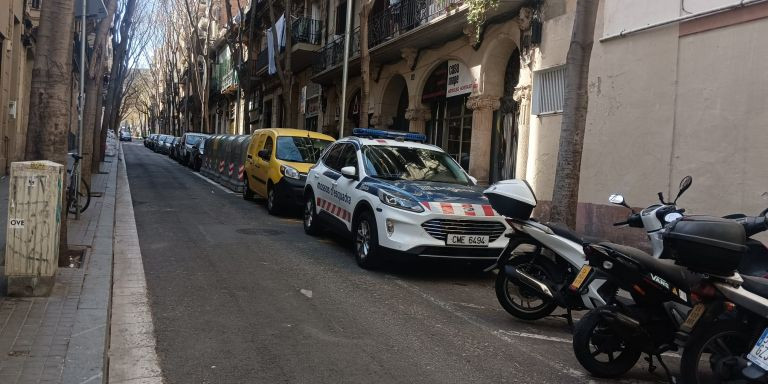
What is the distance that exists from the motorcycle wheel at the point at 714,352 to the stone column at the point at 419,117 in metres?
16.0

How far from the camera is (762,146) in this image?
28.5ft

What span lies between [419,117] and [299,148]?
22.4 feet

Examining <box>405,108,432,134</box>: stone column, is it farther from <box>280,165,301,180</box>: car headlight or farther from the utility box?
the utility box

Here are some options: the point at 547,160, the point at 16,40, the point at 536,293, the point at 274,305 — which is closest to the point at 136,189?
the point at 16,40

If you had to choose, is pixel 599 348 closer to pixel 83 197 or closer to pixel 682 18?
pixel 682 18

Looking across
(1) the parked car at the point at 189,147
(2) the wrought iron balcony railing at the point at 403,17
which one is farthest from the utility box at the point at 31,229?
(1) the parked car at the point at 189,147

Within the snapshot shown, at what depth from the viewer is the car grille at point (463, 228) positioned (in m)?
7.10

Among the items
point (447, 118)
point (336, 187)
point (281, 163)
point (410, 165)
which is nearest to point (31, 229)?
point (336, 187)

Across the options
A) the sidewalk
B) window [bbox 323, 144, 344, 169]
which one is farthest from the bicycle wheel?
window [bbox 323, 144, 344, 169]

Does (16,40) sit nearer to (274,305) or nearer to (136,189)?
(136,189)

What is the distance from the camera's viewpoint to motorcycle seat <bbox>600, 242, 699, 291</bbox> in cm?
409

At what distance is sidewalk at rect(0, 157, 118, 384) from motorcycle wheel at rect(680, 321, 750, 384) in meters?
3.65

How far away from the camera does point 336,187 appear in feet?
29.8

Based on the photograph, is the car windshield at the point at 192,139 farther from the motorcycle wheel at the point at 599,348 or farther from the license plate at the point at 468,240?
the motorcycle wheel at the point at 599,348
